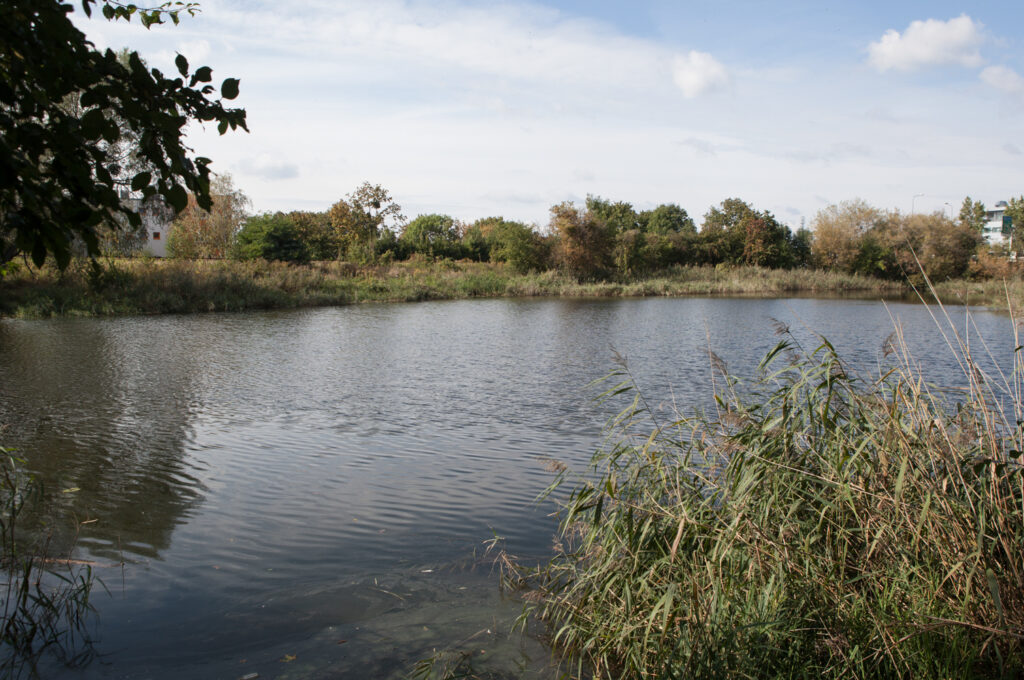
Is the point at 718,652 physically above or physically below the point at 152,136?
below

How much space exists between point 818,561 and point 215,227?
4420 centimetres

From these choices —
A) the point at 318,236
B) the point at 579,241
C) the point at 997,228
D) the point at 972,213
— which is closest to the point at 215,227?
the point at 318,236

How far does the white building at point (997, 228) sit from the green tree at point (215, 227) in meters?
35.5

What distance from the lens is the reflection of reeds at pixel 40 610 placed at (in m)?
3.61

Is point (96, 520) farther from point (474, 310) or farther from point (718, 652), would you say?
point (474, 310)

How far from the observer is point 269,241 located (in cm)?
3666

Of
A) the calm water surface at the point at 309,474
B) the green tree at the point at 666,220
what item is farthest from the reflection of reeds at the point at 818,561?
the green tree at the point at 666,220

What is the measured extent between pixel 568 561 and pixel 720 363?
5.59 ft

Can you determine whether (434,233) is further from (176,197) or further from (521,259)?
(176,197)

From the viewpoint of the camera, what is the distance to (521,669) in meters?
3.67

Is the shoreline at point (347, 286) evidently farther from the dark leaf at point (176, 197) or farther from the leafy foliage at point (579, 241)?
the dark leaf at point (176, 197)

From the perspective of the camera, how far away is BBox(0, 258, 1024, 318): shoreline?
73.0 feet

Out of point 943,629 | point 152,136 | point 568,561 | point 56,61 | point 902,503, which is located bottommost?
point 568,561

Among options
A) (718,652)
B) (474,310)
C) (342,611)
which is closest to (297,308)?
(474,310)
